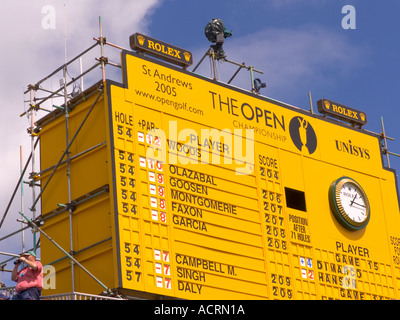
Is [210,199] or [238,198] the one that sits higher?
[238,198]

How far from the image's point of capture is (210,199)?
77.9 ft

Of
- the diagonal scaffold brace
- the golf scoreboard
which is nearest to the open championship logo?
the golf scoreboard

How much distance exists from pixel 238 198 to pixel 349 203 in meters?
3.74

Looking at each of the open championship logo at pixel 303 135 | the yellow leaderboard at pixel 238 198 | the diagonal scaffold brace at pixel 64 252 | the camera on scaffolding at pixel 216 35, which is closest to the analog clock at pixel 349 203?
the yellow leaderboard at pixel 238 198

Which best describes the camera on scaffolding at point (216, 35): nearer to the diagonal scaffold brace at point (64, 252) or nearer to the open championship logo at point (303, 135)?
the open championship logo at point (303, 135)

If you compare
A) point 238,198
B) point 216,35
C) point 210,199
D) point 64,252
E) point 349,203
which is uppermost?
point 216,35

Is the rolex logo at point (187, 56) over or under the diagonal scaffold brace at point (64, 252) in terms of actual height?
over

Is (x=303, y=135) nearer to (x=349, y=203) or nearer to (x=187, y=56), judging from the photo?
(x=349, y=203)

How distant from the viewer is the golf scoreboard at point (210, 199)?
2252cm

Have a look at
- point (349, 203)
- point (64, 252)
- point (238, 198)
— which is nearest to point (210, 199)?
point (238, 198)

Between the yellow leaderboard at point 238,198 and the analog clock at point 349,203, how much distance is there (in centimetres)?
3

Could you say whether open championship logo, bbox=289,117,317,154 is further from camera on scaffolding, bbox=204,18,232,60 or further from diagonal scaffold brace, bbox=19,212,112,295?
diagonal scaffold brace, bbox=19,212,112,295
